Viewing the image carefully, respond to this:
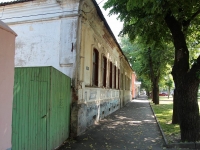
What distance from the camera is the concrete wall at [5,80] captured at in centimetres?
218

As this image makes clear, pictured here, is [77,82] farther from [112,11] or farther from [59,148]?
[112,11]

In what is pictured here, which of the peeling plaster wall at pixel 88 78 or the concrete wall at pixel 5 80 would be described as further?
the peeling plaster wall at pixel 88 78

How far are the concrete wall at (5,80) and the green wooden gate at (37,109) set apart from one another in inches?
90.6

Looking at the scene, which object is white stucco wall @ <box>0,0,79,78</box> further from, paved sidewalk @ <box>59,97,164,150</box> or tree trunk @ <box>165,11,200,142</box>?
tree trunk @ <box>165,11,200,142</box>

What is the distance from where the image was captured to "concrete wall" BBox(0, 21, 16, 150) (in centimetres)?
218

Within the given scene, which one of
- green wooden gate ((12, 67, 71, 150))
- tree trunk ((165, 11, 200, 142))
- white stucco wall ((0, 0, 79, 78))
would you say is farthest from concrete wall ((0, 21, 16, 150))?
tree trunk ((165, 11, 200, 142))

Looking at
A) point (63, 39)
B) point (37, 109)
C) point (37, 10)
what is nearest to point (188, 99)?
point (37, 109)

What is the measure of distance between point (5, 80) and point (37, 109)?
2915mm

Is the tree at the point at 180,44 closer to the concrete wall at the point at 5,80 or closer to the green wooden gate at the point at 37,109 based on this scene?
the green wooden gate at the point at 37,109

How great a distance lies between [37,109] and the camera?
4.99m

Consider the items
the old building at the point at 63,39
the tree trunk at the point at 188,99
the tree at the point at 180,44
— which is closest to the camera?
the tree at the point at 180,44

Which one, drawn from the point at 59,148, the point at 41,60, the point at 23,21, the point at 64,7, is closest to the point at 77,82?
the point at 41,60

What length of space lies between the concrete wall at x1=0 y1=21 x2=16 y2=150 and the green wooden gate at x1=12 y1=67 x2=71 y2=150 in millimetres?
2301

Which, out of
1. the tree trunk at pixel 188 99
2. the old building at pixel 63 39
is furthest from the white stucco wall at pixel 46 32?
the tree trunk at pixel 188 99
